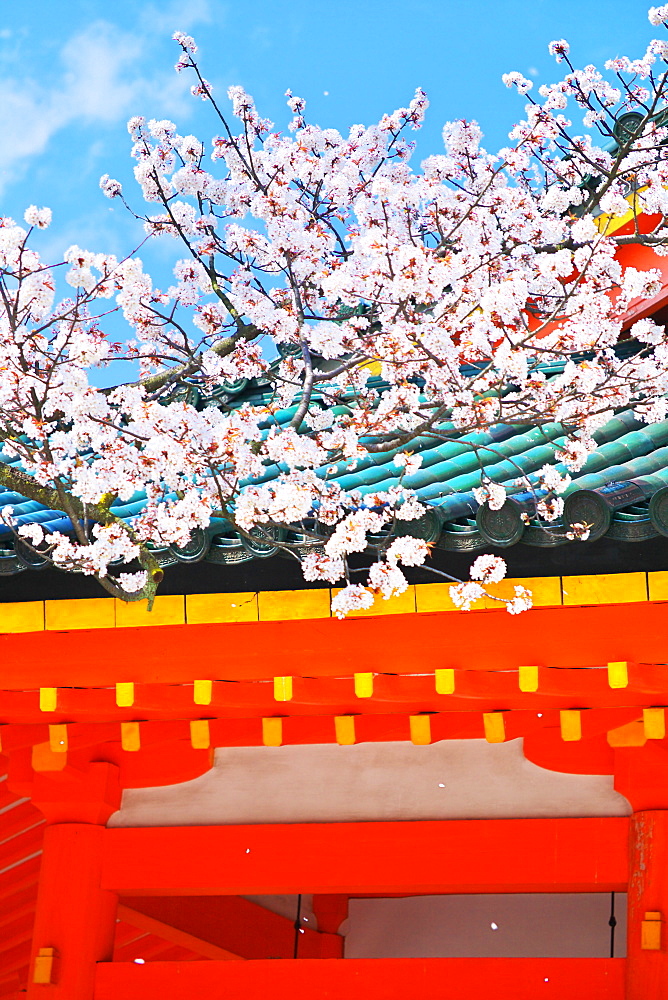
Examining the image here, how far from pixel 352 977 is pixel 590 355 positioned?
109 inches

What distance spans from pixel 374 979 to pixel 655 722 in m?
1.41

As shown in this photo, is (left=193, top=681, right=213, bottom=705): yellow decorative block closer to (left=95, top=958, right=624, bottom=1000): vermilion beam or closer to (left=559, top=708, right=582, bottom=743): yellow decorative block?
A: (left=95, top=958, right=624, bottom=1000): vermilion beam

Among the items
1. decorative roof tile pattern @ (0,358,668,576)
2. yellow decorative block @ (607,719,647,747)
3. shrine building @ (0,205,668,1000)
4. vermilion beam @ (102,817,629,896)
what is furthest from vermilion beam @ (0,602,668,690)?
vermilion beam @ (102,817,629,896)

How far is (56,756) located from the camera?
14.0 feet

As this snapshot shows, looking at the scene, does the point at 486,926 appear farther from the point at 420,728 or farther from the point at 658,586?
the point at 658,586

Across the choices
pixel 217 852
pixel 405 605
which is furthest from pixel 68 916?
pixel 405 605

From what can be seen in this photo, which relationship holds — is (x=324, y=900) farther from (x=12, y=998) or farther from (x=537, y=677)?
(x=537, y=677)

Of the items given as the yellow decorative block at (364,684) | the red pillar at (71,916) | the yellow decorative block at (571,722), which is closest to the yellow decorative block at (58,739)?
the red pillar at (71,916)

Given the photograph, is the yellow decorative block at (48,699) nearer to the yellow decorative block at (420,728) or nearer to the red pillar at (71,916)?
the red pillar at (71,916)

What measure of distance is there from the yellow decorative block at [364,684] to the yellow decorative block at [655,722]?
0.99 m

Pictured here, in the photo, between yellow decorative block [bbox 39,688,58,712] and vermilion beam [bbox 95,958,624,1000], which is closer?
vermilion beam [bbox 95,958,624,1000]

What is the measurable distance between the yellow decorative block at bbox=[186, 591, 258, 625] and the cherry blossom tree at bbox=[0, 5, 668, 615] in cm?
19

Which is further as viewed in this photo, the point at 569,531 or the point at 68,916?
the point at 68,916

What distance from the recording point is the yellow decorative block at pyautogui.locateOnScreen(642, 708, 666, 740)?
12.5 feet
